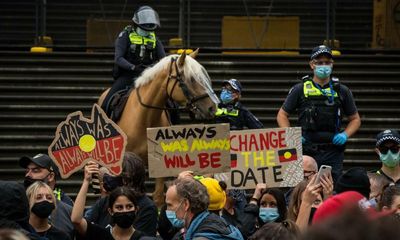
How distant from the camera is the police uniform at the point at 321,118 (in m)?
12.1

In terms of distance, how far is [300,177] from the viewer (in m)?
9.88

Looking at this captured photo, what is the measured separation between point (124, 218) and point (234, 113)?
17.2 ft

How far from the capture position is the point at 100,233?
791 cm

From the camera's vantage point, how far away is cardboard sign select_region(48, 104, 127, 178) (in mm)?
9202

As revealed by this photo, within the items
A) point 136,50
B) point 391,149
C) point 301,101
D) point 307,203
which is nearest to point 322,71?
point 301,101

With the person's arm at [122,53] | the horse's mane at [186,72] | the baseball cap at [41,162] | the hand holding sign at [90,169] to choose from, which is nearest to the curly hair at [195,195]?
the hand holding sign at [90,169]

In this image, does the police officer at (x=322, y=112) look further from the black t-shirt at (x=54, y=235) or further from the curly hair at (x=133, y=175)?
the black t-shirt at (x=54, y=235)

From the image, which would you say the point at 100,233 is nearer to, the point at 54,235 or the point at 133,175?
the point at 54,235

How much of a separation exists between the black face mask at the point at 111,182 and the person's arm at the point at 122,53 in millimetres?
4619

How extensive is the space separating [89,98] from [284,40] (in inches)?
229

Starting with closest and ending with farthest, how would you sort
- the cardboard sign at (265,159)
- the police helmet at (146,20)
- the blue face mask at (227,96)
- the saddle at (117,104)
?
the cardboard sign at (265,159), the saddle at (117,104), the blue face mask at (227,96), the police helmet at (146,20)

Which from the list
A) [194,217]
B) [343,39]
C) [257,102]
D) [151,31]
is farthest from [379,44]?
[194,217]

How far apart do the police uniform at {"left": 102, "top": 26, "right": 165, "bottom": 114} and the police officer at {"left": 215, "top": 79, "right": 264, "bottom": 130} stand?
47.4 inches

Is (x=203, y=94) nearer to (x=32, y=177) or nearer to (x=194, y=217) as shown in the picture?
(x=32, y=177)
